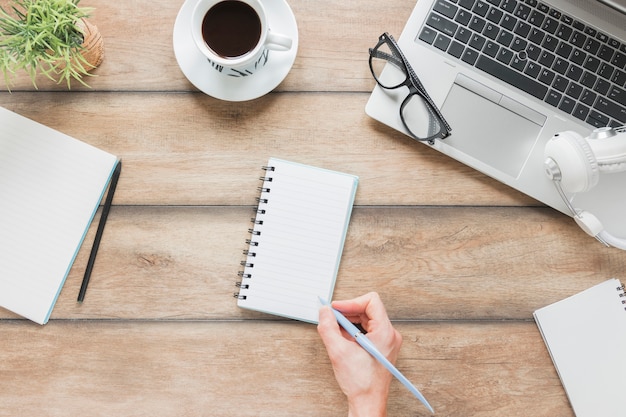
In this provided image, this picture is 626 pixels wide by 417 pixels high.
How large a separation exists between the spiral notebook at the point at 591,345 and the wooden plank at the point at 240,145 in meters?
0.17

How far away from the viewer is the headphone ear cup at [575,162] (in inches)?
30.0

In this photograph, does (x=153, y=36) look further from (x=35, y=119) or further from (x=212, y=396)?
(x=212, y=396)

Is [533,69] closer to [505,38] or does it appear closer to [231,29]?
[505,38]

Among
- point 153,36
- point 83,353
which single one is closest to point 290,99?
point 153,36

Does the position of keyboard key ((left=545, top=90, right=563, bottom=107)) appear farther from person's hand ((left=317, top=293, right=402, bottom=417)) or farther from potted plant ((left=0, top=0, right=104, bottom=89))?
potted plant ((left=0, top=0, right=104, bottom=89))

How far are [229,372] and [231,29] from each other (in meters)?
0.52

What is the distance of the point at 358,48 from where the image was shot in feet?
2.88

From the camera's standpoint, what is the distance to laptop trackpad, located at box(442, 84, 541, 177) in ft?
2.75

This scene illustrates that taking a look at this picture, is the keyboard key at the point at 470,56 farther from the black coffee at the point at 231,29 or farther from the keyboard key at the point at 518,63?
the black coffee at the point at 231,29

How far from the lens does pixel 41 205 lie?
850 millimetres

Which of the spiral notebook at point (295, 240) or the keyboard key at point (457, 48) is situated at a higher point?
the keyboard key at point (457, 48)

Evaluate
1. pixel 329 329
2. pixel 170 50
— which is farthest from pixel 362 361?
pixel 170 50

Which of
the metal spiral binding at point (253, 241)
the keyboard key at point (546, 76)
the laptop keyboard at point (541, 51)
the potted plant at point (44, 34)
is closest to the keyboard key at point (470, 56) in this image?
the laptop keyboard at point (541, 51)

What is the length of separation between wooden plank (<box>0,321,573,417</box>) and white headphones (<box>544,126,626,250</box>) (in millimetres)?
256
